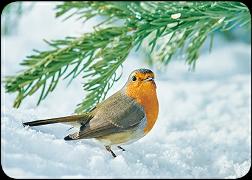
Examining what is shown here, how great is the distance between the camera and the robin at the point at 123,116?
48.0 inches

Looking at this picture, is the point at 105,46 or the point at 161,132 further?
the point at 161,132

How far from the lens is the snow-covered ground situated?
114 centimetres

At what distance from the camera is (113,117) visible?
125 cm

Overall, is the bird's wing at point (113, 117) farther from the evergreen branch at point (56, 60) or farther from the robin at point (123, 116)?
A: the evergreen branch at point (56, 60)

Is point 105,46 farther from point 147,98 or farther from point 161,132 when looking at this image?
point 161,132

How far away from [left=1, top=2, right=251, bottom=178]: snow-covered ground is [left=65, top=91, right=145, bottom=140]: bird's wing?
0.13ft

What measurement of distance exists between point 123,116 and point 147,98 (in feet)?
0.22

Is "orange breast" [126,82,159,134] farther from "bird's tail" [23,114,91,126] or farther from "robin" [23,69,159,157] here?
"bird's tail" [23,114,91,126]

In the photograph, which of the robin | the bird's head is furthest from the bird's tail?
the bird's head

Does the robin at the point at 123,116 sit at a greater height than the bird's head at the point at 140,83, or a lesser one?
lesser

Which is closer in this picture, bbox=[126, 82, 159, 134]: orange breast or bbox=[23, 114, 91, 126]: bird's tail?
bbox=[23, 114, 91, 126]: bird's tail

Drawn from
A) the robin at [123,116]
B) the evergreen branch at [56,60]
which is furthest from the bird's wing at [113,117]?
the evergreen branch at [56,60]

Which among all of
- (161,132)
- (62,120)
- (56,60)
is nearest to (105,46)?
(56,60)

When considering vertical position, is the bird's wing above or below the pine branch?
below
